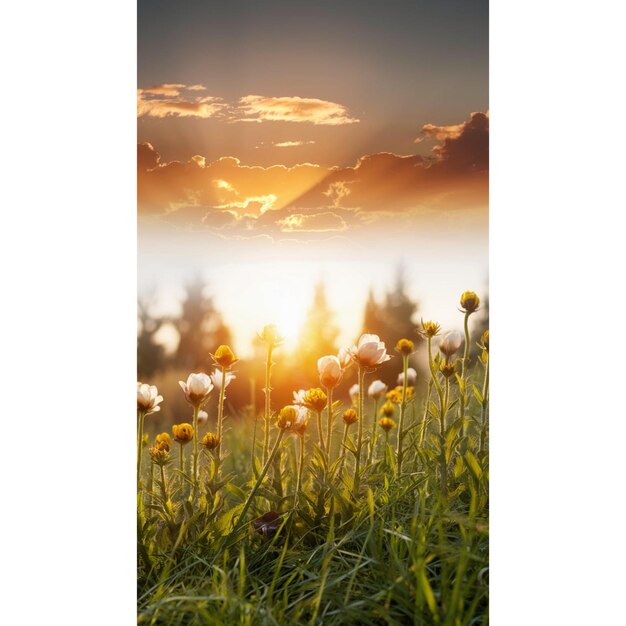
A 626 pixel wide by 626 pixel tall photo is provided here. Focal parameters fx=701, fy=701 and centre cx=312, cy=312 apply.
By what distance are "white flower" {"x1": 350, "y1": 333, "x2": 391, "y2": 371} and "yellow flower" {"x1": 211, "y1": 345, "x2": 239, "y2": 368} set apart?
34 centimetres

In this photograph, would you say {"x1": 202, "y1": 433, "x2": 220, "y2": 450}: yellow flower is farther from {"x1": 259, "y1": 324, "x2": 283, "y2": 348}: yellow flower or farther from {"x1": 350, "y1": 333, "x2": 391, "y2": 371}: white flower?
{"x1": 350, "y1": 333, "x2": 391, "y2": 371}: white flower

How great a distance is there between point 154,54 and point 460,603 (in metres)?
1.63

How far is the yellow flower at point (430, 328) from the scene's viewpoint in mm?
1978

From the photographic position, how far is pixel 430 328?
6.49 ft

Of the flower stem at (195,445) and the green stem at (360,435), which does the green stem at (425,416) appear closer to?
the green stem at (360,435)

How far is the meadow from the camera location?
1702mm

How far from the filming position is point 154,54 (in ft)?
6.49

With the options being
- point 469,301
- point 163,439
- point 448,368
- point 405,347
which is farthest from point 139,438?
point 469,301

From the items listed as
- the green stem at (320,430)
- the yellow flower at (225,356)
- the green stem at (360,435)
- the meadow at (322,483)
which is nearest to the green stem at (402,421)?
the meadow at (322,483)

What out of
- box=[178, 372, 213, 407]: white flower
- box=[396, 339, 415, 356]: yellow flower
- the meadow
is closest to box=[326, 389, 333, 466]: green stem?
the meadow
